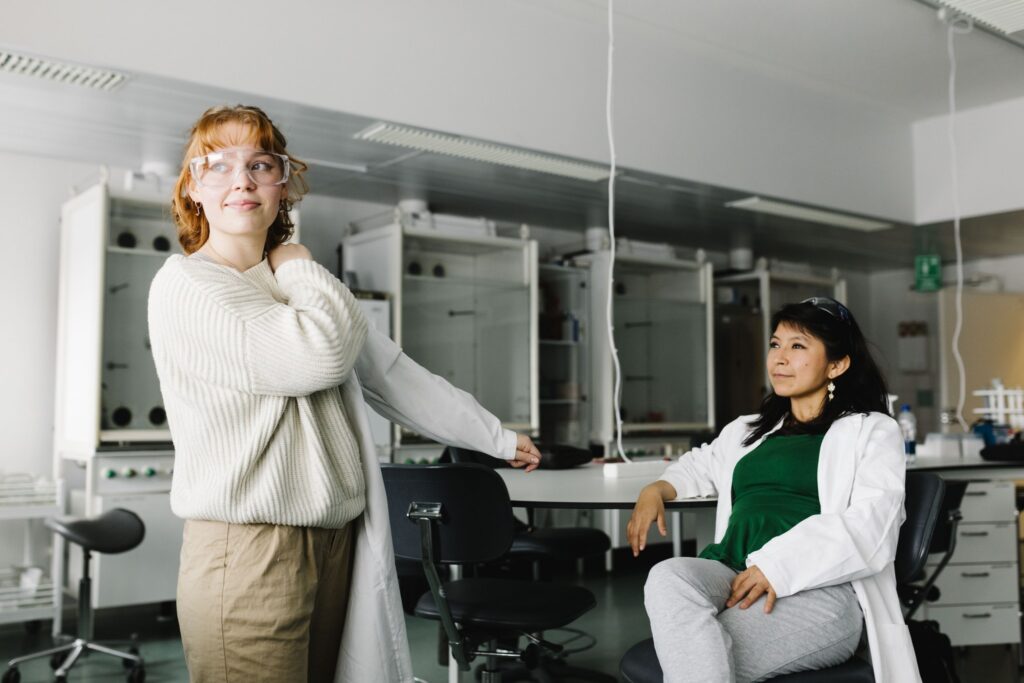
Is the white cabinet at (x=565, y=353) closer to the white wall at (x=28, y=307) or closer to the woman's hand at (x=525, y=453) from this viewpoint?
the white wall at (x=28, y=307)

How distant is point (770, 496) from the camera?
7.02ft

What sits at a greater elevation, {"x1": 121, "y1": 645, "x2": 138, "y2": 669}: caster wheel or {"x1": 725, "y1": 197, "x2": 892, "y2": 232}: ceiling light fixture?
{"x1": 725, "y1": 197, "x2": 892, "y2": 232}: ceiling light fixture

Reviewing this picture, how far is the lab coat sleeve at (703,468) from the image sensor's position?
2.39m

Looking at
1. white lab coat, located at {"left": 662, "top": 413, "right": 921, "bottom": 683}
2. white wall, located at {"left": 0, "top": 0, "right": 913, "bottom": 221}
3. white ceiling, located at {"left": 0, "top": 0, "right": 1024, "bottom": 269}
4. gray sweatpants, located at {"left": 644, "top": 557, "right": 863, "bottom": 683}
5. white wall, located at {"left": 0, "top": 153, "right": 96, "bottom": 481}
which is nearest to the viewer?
gray sweatpants, located at {"left": 644, "top": 557, "right": 863, "bottom": 683}

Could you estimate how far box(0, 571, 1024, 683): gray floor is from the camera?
12.9 feet

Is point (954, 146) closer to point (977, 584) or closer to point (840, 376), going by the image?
point (977, 584)

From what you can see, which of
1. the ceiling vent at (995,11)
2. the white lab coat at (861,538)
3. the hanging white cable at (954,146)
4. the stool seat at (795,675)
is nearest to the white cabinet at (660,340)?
the hanging white cable at (954,146)

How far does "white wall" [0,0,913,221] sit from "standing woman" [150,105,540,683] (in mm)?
2496

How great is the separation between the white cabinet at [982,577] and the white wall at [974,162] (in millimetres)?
2992

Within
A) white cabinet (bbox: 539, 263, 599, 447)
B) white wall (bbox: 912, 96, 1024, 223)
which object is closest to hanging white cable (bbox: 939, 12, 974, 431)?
white wall (bbox: 912, 96, 1024, 223)

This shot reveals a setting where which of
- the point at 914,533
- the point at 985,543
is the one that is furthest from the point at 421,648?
the point at 914,533

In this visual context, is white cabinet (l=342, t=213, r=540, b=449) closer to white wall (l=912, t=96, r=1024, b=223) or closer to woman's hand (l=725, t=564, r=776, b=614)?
white wall (l=912, t=96, r=1024, b=223)

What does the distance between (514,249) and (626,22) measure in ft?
5.68

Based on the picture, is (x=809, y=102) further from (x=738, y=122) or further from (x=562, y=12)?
(x=562, y=12)
